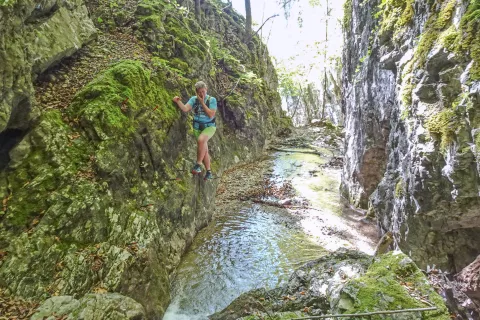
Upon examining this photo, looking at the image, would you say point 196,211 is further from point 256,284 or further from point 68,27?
point 68,27

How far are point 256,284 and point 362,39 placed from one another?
9614 mm

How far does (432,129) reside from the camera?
16.5 feet

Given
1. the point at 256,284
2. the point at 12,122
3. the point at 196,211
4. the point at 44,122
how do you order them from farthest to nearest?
1. the point at 196,211
2. the point at 256,284
3. the point at 44,122
4. the point at 12,122

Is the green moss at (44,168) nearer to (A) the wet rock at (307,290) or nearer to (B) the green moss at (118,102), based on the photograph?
(B) the green moss at (118,102)

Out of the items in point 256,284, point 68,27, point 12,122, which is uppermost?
point 68,27

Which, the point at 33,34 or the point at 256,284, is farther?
the point at 256,284

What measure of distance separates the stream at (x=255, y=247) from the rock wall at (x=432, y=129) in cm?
175

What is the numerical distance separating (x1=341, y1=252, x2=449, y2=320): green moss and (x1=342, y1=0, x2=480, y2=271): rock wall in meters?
2.04

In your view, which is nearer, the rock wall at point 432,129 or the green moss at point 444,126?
the rock wall at point 432,129

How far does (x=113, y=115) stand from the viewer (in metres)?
5.89

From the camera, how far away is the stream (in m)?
6.18

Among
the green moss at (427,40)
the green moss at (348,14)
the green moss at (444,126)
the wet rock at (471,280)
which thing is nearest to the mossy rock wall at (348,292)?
the wet rock at (471,280)

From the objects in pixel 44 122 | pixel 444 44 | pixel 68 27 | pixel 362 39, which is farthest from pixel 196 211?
pixel 362 39

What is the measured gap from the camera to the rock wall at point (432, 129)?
4496 millimetres
